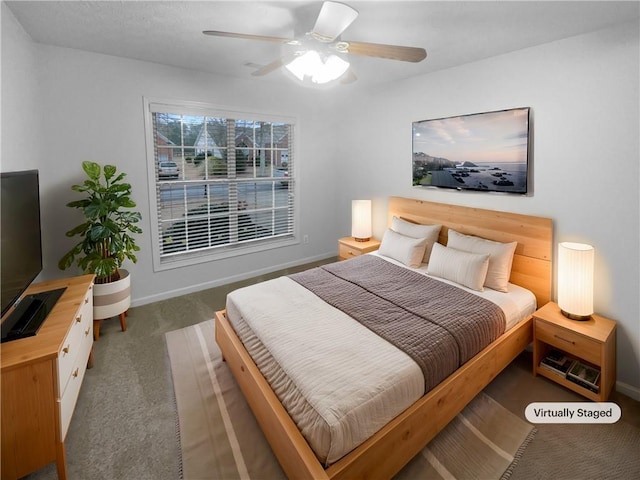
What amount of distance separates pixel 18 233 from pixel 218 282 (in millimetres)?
2394

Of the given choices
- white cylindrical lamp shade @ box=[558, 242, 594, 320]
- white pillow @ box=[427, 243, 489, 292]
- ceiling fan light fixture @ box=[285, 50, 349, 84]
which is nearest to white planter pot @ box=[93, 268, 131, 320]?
ceiling fan light fixture @ box=[285, 50, 349, 84]

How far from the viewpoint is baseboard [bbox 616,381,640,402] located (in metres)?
2.23

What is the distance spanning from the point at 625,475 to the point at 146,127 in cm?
447

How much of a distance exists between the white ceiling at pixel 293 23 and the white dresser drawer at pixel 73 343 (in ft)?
6.53

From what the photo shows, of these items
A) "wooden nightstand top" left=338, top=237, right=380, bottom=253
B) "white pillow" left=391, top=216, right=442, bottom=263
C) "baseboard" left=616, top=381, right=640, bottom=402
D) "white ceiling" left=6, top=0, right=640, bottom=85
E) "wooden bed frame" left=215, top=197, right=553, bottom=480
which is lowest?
"baseboard" left=616, top=381, right=640, bottom=402

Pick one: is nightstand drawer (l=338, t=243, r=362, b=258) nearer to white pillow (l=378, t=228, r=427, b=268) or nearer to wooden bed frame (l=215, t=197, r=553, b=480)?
white pillow (l=378, t=228, r=427, b=268)

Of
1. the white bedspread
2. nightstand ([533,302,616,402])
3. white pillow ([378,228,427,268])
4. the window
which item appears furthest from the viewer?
the window

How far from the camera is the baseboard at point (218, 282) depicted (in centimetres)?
362

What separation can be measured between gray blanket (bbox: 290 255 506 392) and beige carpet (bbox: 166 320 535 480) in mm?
398

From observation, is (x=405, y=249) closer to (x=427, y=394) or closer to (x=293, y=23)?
(x=427, y=394)

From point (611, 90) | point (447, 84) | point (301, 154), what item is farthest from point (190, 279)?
point (611, 90)

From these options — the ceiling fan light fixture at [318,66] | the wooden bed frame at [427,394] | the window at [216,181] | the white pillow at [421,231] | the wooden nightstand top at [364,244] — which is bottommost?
the wooden bed frame at [427,394]

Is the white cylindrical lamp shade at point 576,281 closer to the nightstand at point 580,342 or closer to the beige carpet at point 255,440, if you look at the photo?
the nightstand at point 580,342

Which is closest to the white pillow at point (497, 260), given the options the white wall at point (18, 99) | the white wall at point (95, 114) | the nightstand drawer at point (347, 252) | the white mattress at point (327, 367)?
the white mattress at point (327, 367)
